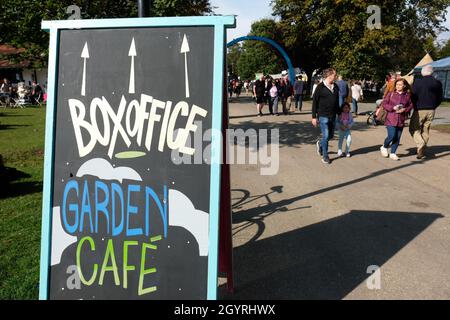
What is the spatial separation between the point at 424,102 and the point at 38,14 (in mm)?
7830

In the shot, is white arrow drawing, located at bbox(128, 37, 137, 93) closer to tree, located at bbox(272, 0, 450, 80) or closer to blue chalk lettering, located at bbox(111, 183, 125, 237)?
blue chalk lettering, located at bbox(111, 183, 125, 237)

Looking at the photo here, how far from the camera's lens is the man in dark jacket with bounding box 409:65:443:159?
827 cm

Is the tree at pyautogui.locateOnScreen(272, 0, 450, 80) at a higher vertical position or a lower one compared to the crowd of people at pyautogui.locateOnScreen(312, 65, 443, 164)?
higher

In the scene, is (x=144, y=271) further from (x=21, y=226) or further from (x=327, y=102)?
(x=327, y=102)

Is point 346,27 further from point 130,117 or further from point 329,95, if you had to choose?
point 130,117

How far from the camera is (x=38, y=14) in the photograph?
7016 millimetres

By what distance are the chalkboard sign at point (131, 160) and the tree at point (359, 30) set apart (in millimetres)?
28889

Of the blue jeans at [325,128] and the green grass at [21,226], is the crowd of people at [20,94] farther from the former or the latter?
the blue jeans at [325,128]

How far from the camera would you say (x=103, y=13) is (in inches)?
281

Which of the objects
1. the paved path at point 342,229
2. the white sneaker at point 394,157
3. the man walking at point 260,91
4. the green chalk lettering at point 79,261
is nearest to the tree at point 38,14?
the paved path at point 342,229

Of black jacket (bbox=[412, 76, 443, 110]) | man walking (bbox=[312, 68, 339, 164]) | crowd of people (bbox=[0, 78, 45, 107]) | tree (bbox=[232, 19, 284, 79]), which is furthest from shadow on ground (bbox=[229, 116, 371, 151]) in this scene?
tree (bbox=[232, 19, 284, 79])

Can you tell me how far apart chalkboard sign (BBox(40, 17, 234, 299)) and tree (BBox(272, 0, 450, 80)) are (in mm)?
28889

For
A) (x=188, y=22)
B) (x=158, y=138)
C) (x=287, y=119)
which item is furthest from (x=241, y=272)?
(x=287, y=119)
